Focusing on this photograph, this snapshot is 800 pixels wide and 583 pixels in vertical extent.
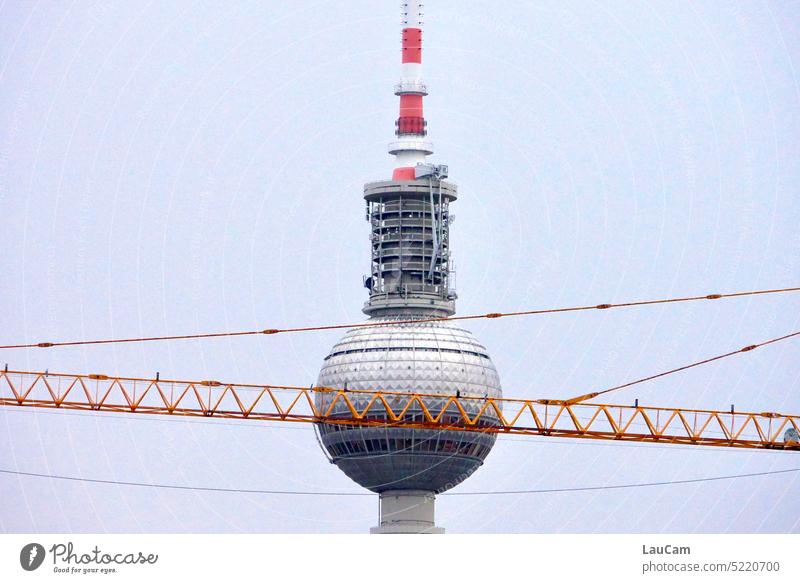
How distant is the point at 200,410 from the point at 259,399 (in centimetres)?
489

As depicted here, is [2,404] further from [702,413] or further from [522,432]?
[702,413]

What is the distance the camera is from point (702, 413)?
198 metres

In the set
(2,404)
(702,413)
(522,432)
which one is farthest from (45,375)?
(702,413)

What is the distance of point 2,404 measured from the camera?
192m
